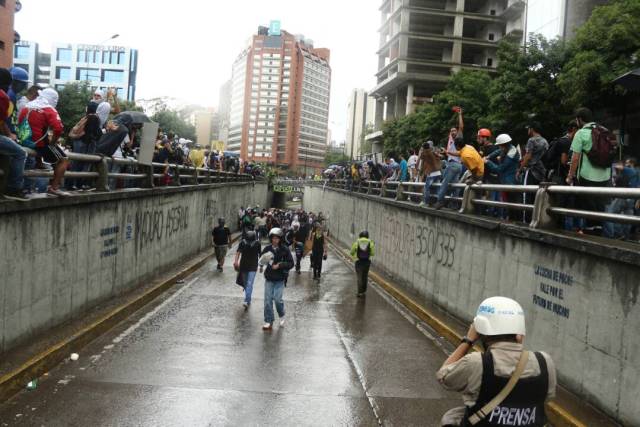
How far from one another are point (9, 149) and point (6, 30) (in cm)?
4052

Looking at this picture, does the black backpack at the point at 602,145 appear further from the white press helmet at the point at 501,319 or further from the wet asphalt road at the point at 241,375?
the white press helmet at the point at 501,319

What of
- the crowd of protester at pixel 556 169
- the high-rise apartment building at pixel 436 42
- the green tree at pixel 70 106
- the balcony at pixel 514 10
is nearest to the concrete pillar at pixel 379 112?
the high-rise apartment building at pixel 436 42

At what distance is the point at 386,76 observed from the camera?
7769 centimetres

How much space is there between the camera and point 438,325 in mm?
11969

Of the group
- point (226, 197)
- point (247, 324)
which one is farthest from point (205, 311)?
point (226, 197)

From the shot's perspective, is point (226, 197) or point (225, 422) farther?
point (226, 197)

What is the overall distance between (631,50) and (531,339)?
16819 millimetres

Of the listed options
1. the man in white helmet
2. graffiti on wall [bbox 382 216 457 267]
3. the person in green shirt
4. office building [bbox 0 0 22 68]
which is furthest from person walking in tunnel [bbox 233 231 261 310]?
office building [bbox 0 0 22 68]

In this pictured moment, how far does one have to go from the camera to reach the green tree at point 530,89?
27750mm

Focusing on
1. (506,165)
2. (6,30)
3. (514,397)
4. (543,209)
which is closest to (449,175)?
(506,165)

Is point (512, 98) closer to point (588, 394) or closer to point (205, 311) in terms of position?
point (205, 311)

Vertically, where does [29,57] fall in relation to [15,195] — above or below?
above

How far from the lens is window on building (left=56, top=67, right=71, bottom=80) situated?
4008 inches

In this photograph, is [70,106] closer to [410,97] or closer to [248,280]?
[410,97]
